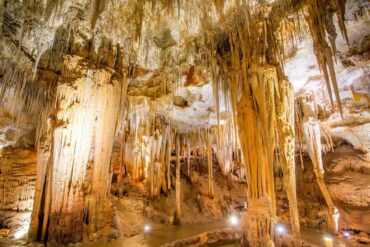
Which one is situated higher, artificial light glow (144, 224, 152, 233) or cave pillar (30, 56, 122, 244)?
cave pillar (30, 56, 122, 244)

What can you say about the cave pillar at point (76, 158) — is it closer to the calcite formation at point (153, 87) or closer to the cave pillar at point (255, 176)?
the calcite formation at point (153, 87)

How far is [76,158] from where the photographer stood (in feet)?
17.6

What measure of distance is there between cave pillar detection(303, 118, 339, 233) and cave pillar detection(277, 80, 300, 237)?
2.74m

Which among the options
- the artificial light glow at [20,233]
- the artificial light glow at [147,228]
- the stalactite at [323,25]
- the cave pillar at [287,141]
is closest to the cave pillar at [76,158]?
the artificial light glow at [20,233]

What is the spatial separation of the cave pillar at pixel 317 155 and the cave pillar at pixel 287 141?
274cm

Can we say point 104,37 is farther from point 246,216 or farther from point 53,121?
point 246,216

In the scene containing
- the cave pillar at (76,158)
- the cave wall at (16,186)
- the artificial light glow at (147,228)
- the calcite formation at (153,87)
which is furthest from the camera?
the artificial light glow at (147,228)

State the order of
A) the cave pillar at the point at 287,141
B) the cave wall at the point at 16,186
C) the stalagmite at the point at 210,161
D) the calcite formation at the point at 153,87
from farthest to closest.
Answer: the stalagmite at the point at 210,161
the cave wall at the point at 16,186
the cave pillar at the point at 287,141
the calcite formation at the point at 153,87

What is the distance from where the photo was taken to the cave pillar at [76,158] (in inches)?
197

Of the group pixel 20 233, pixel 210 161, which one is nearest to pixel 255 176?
pixel 210 161

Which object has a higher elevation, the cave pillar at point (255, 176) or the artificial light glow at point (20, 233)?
the cave pillar at point (255, 176)

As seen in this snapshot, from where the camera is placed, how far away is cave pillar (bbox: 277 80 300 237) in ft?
17.1

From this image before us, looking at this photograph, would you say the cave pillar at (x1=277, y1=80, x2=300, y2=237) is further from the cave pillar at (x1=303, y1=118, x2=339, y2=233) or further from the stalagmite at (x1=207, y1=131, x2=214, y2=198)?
the stalagmite at (x1=207, y1=131, x2=214, y2=198)

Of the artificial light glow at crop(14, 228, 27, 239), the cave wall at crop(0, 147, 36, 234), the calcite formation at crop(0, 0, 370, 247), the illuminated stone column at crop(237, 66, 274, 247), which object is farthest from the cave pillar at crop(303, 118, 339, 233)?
the cave wall at crop(0, 147, 36, 234)
